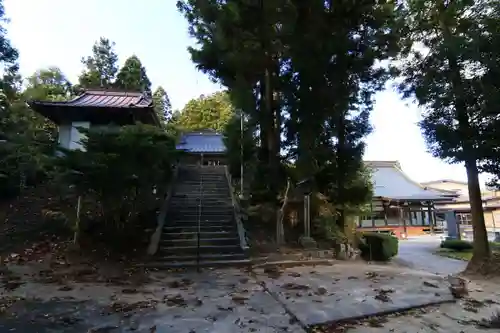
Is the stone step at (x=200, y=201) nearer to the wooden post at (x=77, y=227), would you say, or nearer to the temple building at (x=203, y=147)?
the wooden post at (x=77, y=227)

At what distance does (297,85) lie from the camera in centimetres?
883

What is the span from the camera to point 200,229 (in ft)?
27.1

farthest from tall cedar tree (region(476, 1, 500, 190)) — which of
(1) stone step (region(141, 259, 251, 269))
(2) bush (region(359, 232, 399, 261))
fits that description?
(1) stone step (region(141, 259, 251, 269))

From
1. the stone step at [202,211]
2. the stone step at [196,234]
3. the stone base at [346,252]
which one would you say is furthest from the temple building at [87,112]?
the stone base at [346,252]

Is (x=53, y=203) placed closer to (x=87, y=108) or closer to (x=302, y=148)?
(x=87, y=108)

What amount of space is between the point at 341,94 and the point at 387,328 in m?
6.00

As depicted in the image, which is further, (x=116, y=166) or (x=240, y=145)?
(x=240, y=145)

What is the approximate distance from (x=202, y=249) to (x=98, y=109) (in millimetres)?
8171

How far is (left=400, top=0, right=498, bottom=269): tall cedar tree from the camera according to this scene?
6812mm

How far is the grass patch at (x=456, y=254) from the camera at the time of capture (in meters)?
11.8

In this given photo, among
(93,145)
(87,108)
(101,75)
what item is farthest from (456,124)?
(101,75)

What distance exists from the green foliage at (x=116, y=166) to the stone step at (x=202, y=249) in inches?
48.5

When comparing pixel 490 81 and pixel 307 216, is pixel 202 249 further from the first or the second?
pixel 490 81

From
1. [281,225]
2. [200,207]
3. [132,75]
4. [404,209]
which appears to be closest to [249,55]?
[200,207]
